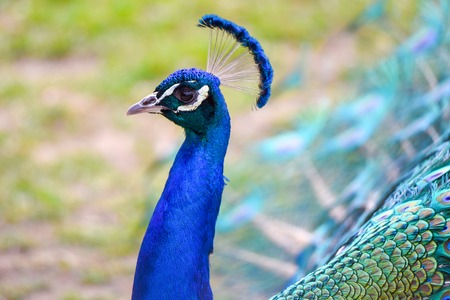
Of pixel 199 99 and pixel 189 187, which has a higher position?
pixel 199 99

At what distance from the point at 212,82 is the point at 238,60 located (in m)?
0.08

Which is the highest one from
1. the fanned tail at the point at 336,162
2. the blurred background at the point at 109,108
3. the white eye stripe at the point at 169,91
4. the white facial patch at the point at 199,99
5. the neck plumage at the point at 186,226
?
the blurred background at the point at 109,108

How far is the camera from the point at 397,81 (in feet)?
8.70

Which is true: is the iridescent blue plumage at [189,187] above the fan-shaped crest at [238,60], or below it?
below

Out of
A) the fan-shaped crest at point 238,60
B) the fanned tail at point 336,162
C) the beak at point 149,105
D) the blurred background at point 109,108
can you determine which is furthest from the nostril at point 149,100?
the blurred background at point 109,108

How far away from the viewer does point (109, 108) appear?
3920 mm

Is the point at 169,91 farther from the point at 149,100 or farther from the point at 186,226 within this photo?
the point at 186,226

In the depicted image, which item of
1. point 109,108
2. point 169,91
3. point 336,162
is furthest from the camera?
point 109,108

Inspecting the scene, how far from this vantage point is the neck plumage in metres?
1.61

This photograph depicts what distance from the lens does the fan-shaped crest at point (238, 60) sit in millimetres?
1639

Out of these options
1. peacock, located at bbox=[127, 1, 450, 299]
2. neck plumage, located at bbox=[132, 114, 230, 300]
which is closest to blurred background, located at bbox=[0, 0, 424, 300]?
peacock, located at bbox=[127, 1, 450, 299]

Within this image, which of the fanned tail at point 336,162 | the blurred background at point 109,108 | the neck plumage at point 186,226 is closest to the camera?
the neck plumage at point 186,226

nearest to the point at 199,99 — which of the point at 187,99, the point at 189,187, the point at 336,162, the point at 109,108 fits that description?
the point at 187,99

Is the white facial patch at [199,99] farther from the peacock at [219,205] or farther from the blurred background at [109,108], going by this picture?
the blurred background at [109,108]
